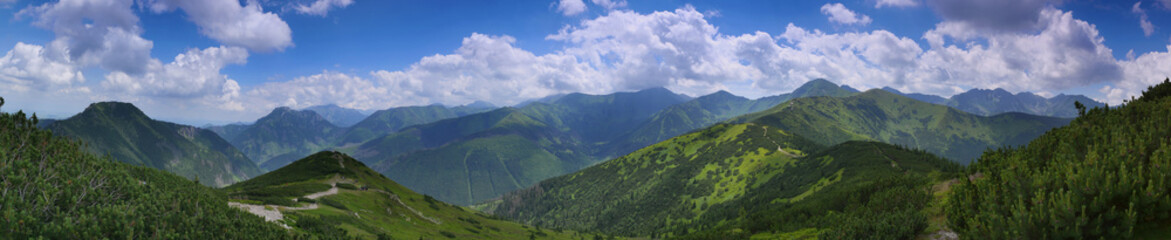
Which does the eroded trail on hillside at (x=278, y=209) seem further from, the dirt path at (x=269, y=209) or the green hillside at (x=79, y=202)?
the green hillside at (x=79, y=202)

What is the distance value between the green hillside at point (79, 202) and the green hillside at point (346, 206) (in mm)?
20808

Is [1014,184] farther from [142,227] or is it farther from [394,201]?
[394,201]

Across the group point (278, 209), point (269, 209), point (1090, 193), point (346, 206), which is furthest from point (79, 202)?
point (346, 206)

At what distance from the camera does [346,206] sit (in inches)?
3396

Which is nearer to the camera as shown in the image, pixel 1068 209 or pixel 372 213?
pixel 1068 209

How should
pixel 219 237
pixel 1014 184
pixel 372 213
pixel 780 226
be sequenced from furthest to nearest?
pixel 780 226 < pixel 372 213 < pixel 219 237 < pixel 1014 184

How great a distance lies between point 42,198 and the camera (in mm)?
21891

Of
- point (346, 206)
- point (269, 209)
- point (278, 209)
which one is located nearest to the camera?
point (269, 209)

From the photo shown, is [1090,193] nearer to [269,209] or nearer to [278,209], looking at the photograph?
[269,209]

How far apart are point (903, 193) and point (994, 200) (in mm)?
33809

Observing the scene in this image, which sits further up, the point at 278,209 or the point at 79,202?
the point at 79,202

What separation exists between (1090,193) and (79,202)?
50760mm

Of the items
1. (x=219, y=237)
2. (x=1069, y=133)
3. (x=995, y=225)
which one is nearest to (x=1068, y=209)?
(x=995, y=225)

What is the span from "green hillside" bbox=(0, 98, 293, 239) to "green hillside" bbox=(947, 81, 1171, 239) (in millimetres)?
41535
